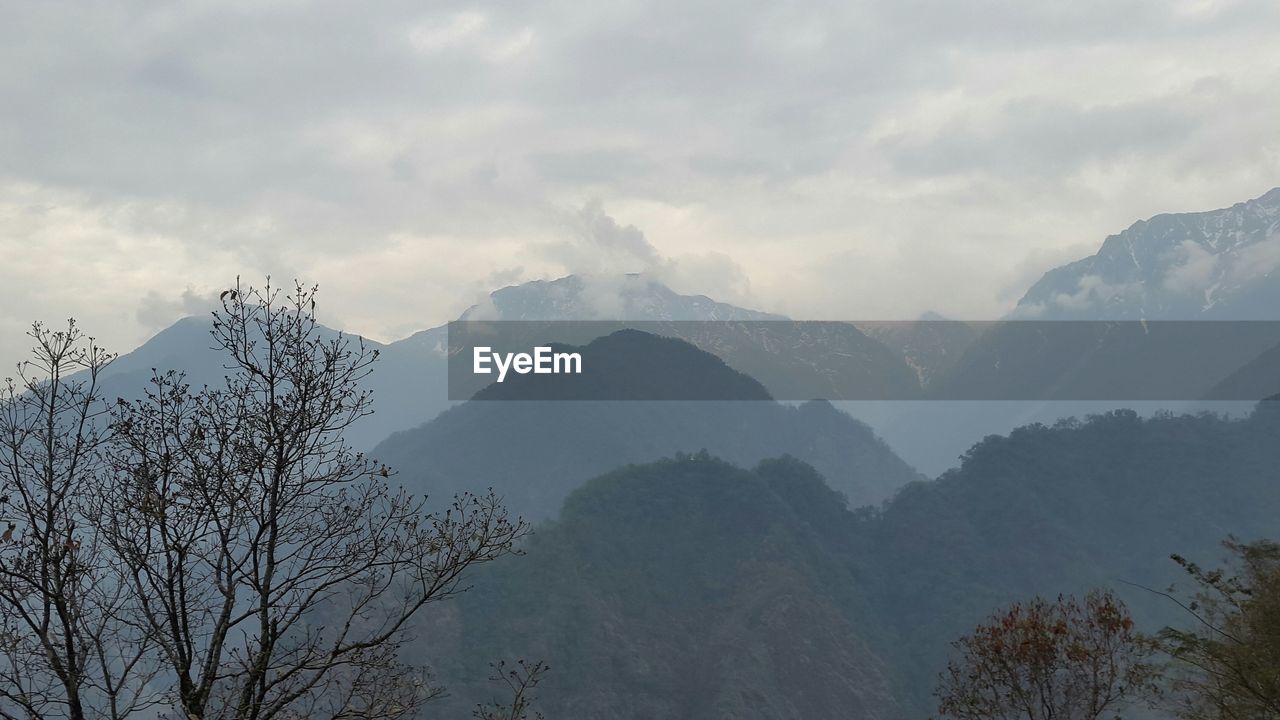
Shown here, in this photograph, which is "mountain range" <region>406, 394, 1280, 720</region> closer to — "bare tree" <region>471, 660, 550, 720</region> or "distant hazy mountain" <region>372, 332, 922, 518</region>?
"bare tree" <region>471, 660, 550, 720</region>

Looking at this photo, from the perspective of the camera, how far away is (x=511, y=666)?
88438 mm

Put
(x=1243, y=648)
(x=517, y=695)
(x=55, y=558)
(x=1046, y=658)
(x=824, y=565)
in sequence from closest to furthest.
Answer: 1. (x=55, y=558)
2. (x=1243, y=648)
3. (x=517, y=695)
4. (x=1046, y=658)
5. (x=824, y=565)

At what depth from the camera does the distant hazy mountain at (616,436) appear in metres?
156

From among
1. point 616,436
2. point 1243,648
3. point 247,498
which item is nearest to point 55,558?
point 247,498

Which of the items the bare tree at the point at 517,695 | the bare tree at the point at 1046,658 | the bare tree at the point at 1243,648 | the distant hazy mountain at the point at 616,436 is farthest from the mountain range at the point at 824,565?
the bare tree at the point at 1243,648

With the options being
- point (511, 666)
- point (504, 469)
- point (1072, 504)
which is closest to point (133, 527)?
point (511, 666)

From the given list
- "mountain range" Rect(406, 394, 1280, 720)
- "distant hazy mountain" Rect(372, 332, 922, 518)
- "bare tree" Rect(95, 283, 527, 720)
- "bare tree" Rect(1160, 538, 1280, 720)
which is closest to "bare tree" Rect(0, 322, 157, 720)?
"bare tree" Rect(95, 283, 527, 720)

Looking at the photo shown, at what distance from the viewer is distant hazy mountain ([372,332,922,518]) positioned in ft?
511

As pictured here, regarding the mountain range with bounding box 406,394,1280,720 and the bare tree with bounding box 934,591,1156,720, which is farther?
the mountain range with bounding box 406,394,1280,720

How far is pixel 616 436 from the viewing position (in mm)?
168375

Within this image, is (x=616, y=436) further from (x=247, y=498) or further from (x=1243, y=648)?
(x=247, y=498)

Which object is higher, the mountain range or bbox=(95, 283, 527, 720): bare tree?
bbox=(95, 283, 527, 720): bare tree

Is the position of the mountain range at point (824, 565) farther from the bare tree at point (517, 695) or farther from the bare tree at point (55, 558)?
the bare tree at point (55, 558)

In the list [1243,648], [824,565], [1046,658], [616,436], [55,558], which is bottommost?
[824,565]
